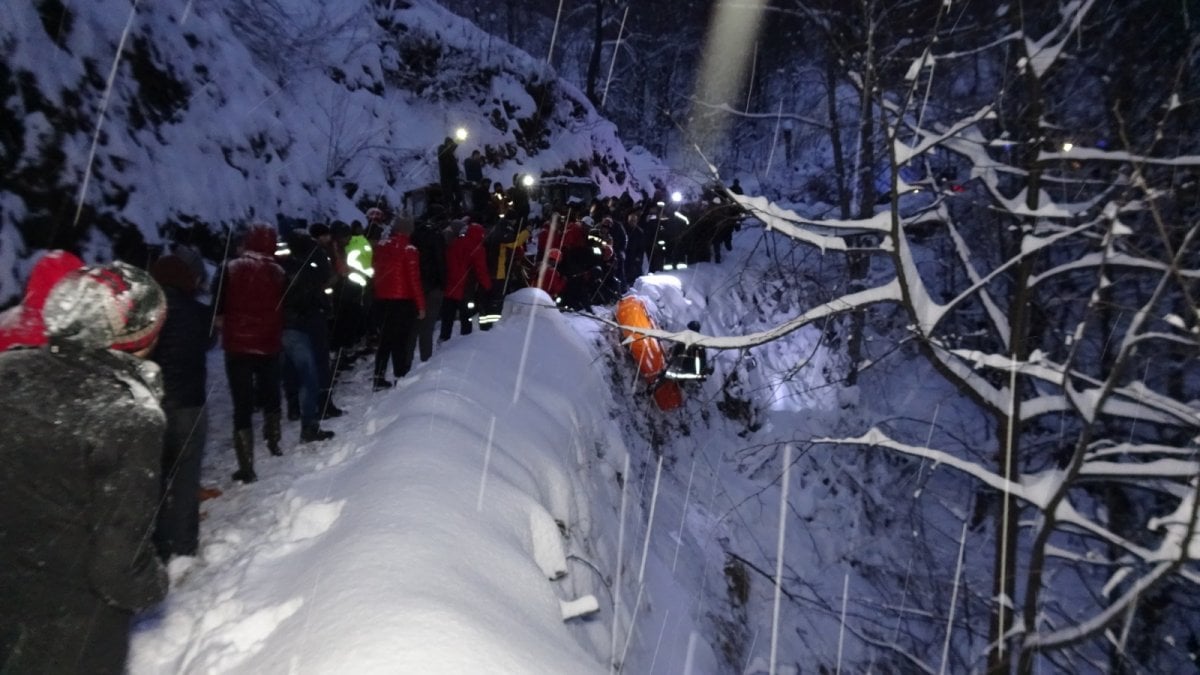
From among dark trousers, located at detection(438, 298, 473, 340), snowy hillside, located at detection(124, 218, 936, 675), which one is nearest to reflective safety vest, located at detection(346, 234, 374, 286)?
snowy hillside, located at detection(124, 218, 936, 675)

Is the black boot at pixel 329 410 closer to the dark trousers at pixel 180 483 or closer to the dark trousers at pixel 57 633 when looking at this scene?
the dark trousers at pixel 180 483

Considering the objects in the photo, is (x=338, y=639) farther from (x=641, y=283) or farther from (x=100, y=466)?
(x=641, y=283)

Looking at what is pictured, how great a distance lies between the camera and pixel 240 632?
3.23 metres

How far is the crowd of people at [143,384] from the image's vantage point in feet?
6.78

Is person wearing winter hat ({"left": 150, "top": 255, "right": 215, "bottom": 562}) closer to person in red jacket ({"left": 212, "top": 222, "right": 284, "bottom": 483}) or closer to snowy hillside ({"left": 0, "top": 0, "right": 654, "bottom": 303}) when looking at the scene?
person in red jacket ({"left": 212, "top": 222, "right": 284, "bottom": 483})

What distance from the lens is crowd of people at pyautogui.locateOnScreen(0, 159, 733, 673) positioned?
6.78ft

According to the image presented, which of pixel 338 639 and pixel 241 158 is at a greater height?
pixel 241 158

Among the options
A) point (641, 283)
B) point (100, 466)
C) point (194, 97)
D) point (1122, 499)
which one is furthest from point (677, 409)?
point (100, 466)

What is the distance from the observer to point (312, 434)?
6.08 meters

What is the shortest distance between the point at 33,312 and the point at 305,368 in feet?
12.6

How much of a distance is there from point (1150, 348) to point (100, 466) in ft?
37.0

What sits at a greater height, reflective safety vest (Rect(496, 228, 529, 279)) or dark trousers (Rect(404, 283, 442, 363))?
reflective safety vest (Rect(496, 228, 529, 279))

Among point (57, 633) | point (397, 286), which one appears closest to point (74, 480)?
point (57, 633)

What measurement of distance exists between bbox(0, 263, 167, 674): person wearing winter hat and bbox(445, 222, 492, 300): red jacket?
21.6ft
